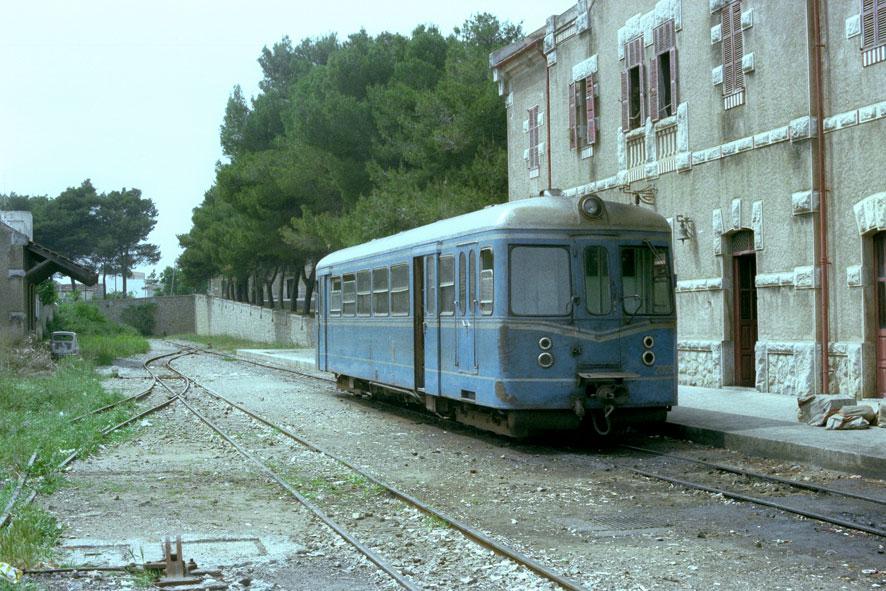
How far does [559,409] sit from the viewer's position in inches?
528

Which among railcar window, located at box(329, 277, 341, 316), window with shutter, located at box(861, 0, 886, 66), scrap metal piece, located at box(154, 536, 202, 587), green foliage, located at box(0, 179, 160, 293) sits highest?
green foliage, located at box(0, 179, 160, 293)

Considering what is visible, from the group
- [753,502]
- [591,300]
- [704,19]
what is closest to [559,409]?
[591,300]

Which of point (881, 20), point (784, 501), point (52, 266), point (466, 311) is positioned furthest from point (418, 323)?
point (52, 266)

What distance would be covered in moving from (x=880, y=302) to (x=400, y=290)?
6.97m

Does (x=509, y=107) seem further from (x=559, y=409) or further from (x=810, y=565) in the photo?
(x=810, y=565)

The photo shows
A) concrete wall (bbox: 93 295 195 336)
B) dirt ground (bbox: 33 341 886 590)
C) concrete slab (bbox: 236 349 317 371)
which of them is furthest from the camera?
concrete wall (bbox: 93 295 195 336)

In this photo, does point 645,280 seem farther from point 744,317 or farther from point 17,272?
point 17,272

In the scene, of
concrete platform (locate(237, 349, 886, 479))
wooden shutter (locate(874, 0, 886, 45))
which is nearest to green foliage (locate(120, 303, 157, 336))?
concrete platform (locate(237, 349, 886, 479))

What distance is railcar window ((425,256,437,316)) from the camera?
607 inches

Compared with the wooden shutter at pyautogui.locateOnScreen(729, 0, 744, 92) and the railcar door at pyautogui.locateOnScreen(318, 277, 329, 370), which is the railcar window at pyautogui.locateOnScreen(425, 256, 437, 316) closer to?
the railcar door at pyautogui.locateOnScreen(318, 277, 329, 370)

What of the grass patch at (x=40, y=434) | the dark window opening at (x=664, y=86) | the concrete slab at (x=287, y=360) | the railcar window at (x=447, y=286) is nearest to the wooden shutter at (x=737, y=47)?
the dark window opening at (x=664, y=86)

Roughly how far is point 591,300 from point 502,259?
1.18 meters

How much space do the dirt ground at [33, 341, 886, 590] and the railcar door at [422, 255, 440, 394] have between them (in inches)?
33.7

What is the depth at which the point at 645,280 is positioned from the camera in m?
13.8
